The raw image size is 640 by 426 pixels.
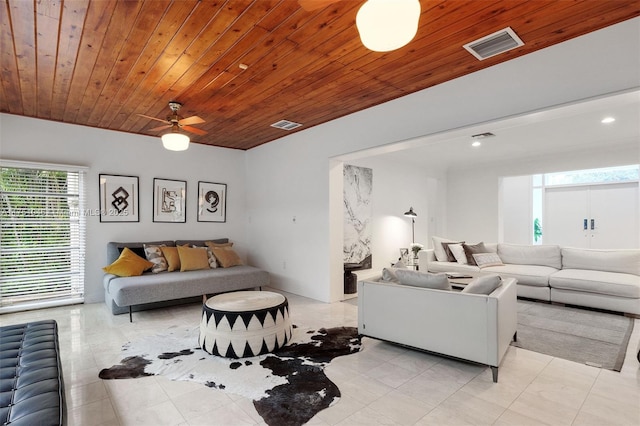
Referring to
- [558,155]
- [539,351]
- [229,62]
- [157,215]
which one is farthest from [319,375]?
[558,155]

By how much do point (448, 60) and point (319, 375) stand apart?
2.94m

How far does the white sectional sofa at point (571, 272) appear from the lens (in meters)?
4.21

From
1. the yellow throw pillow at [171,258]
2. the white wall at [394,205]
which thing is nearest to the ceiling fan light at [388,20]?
the yellow throw pillow at [171,258]

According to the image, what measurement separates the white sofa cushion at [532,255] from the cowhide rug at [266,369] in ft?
12.2

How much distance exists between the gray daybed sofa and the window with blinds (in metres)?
0.54

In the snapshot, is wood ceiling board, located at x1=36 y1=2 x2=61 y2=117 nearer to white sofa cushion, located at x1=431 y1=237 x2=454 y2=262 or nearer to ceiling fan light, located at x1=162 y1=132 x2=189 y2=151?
ceiling fan light, located at x1=162 y1=132 x2=189 y2=151

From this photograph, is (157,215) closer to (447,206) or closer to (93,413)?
(93,413)

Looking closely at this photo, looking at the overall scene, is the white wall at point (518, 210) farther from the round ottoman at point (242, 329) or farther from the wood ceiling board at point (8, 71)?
the wood ceiling board at point (8, 71)

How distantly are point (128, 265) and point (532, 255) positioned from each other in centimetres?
638

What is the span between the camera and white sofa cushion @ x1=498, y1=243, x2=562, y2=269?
17.4 feet

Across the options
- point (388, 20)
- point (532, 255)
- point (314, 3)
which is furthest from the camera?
point (532, 255)

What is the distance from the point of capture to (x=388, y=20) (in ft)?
4.84

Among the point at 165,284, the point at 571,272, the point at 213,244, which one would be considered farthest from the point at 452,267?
the point at 165,284

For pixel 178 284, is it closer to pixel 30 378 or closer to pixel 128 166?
pixel 128 166
